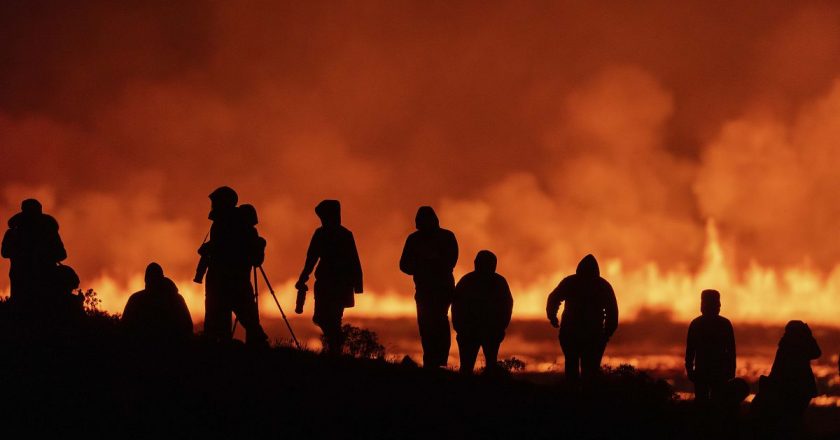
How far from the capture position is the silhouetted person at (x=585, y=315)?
27031 mm

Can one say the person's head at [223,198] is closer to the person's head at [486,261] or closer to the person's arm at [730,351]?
the person's head at [486,261]

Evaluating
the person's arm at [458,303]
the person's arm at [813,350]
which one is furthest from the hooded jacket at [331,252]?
the person's arm at [813,350]

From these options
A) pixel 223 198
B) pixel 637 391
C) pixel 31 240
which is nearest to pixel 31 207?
pixel 31 240

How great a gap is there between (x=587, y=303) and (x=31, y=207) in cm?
1131

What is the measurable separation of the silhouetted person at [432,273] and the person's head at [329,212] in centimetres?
143

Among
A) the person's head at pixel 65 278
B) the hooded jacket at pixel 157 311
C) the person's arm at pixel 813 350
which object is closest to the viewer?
the person's arm at pixel 813 350

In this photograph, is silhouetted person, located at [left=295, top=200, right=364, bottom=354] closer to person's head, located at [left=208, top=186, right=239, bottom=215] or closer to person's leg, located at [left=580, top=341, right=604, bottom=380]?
person's head, located at [left=208, top=186, right=239, bottom=215]

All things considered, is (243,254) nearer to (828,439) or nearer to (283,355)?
(283,355)

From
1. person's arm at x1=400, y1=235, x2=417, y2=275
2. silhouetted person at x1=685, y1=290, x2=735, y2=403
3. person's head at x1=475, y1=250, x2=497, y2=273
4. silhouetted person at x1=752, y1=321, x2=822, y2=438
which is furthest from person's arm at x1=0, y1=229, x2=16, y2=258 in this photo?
silhouetted person at x1=752, y1=321, x2=822, y2=438

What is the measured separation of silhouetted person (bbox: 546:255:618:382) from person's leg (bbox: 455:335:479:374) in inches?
61.5

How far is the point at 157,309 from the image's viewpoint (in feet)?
91.7

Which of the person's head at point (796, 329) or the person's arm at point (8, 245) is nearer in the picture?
the person's head at point (796, 329)

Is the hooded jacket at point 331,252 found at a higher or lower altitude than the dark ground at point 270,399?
higher

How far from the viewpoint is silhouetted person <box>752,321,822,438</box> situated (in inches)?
1021
